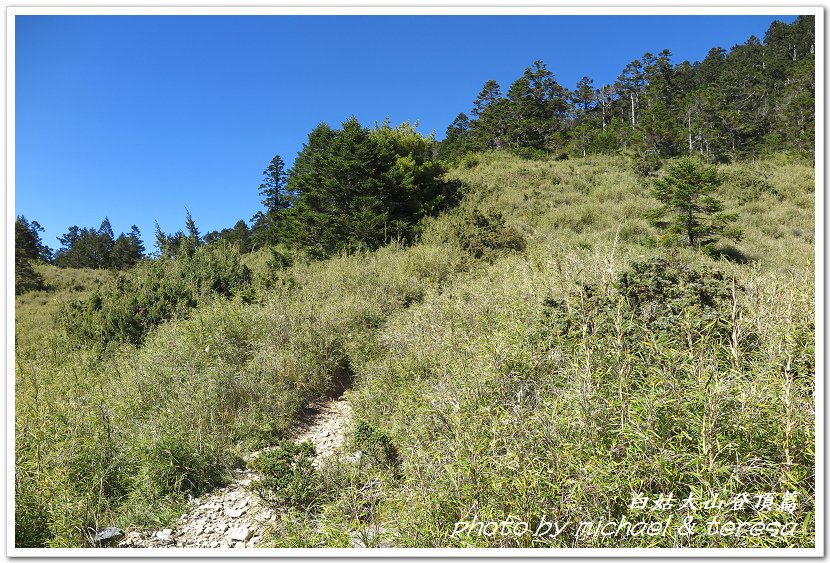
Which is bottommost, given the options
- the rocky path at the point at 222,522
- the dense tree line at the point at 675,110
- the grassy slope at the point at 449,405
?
the rocky path at the point at 222,522

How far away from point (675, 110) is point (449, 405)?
3824 cm

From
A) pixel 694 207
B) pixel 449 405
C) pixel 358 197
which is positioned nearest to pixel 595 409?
pixel 449 405

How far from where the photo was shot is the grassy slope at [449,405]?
2125mm

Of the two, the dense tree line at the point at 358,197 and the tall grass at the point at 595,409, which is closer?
the tall grass at the point at 595,409

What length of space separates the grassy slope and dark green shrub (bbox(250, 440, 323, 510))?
20 cm

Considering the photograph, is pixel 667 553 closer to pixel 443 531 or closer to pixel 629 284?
pixel 443 531

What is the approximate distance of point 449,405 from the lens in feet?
9.83

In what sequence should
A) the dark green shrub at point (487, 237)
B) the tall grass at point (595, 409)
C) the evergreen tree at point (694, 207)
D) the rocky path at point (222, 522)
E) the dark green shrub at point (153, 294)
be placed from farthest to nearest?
the evergreen tree at point (694, 207), the dark green shrub at point (487, 237), the dark green shrub at point (153, 294), the rocky path at point (222, 522), the tall grass at point (595, 409)

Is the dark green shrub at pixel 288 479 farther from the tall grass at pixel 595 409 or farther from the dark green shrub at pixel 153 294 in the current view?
the dark green shrub at pixel 153 294

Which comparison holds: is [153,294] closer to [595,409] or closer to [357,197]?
[357,197]

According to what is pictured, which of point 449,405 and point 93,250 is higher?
point 93,250

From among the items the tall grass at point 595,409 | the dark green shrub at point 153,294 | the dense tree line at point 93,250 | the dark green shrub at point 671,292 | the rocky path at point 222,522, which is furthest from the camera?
the dense tree line at point 93,250

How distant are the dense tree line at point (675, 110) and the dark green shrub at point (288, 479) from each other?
76.8ft


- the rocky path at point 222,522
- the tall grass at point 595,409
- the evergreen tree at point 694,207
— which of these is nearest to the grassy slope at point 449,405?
the tall grass at point 595,409
